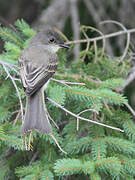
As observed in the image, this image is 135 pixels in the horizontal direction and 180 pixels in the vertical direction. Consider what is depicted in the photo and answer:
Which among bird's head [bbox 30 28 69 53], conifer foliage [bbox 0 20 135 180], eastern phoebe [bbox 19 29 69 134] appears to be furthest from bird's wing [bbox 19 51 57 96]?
bird's head [bbox 30 28 69 53]

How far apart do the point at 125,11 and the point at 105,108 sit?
2752 millimetres

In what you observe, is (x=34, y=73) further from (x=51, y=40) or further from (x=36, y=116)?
(x=51, y=40)

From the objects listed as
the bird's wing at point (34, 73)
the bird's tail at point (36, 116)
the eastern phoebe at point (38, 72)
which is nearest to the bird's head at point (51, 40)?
the eastern phoebe at point (38, 72)

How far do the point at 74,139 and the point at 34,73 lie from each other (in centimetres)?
82

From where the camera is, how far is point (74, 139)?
3.03m

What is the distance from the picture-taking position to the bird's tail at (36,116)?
2.76 meters

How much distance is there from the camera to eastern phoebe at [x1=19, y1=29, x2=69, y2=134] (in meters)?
2.86

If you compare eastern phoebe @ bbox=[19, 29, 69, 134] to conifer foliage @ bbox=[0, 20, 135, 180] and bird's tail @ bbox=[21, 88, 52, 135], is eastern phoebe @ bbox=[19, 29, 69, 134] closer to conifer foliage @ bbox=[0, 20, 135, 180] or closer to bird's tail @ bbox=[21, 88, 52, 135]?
bird's tail @ bbox=[21, 88, 52, 135]

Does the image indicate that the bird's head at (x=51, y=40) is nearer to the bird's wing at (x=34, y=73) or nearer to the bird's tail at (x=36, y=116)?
the bird's wing at (x=34, y=73)

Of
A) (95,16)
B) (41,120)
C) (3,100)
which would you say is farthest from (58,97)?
(95,16)

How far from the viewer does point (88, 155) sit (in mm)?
2857

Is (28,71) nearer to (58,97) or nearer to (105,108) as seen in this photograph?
(58,97)

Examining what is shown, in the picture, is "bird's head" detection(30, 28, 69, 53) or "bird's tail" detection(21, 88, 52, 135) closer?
"bird's tail" detection(21, 88, 52, 135)

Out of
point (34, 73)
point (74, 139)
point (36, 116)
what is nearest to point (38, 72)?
point (34, 73)
